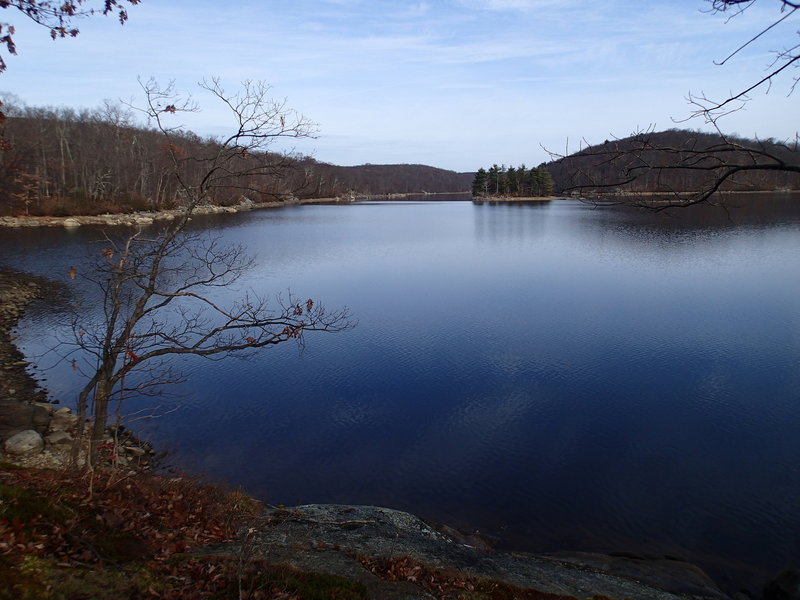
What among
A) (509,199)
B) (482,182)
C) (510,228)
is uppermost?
(482,182)

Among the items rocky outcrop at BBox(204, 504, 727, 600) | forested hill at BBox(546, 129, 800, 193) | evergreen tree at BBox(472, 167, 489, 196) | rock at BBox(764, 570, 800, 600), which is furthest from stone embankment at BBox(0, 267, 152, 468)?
evergreen tree at BBox(472, 167, 489, 196)

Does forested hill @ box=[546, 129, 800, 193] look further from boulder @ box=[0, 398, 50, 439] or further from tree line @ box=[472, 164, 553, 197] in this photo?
tree line @ box=[472, 164, 553, 197]

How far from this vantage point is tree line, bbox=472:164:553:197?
9119 centimetres

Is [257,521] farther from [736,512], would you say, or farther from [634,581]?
[736,512]

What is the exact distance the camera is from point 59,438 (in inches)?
389

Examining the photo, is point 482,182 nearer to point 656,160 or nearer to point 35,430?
point 35,430

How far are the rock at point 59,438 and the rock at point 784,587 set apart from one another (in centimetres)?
1153

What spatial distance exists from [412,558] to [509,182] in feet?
329

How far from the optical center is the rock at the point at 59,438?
32.1ft

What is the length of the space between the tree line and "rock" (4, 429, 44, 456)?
3432 inches

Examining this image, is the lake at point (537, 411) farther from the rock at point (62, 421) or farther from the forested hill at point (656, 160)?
the forested hill at point (656, 160)

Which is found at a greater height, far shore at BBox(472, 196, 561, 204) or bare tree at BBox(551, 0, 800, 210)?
far shore at BBox(472, 196, 561, 204)

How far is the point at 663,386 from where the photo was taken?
1255cm

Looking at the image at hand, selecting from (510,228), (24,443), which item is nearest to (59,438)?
(24,443)
